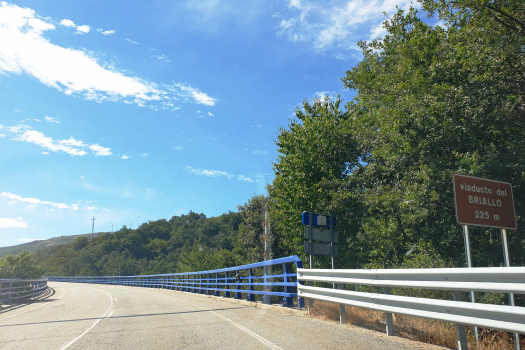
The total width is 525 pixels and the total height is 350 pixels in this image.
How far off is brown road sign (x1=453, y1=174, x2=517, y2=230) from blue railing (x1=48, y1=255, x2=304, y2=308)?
14.7 feet

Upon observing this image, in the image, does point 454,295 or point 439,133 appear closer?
point 454,295

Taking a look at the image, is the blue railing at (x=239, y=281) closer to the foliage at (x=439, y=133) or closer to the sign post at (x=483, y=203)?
the sign post at (x=483, y=203)

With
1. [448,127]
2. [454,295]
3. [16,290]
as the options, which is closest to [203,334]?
[454,295]

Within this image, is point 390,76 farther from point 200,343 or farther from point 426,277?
point 200,343

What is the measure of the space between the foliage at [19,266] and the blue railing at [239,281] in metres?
10.9

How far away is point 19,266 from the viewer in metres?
31.5

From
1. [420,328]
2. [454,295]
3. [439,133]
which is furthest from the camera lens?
[439,133]

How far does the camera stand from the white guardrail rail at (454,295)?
366 centimetres

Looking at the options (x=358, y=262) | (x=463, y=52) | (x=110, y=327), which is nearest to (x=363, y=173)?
(x=358, y=262)

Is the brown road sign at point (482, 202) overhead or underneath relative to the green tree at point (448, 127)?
underneath

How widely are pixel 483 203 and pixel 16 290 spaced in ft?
78.6

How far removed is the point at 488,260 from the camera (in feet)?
41.0

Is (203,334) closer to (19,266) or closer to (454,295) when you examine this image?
(454,295)

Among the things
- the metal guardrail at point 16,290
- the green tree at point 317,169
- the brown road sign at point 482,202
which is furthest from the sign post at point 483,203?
the metal guardrail at point 16,290
